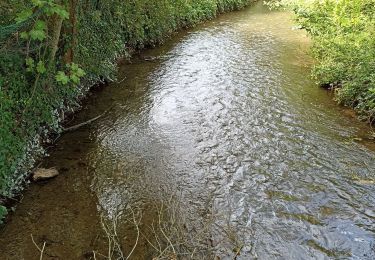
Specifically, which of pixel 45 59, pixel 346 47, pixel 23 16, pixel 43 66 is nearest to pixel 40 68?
pixel 43 66

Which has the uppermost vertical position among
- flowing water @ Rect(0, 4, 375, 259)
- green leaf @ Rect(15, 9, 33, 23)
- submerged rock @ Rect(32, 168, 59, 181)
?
green leaf @ Rect(15, 9, 33, 23)

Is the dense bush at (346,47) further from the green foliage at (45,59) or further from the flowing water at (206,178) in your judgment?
the green foliage at (45,59)

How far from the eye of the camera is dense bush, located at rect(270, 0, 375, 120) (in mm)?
8711

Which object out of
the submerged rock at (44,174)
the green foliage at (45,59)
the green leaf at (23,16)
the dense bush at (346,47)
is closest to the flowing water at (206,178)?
the submerged rock at (44,174)

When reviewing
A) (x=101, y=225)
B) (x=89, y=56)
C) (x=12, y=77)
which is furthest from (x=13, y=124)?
(x=89, y=56)

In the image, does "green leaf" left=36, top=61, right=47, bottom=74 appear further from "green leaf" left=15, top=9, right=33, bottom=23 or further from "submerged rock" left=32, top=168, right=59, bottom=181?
"submerged rock" left=32, top=168, right=59, bottom=181

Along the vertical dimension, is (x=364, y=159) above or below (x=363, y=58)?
below

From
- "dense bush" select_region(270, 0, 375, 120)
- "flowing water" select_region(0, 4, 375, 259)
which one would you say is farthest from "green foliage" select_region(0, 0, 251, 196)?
"dense bush" select_region(270, 0, 375, 120)

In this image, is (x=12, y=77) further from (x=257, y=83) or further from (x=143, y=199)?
(x=257, y=83)

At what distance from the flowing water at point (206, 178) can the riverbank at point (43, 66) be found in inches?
20.0

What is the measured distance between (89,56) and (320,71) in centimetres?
644

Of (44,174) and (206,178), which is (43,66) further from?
(206,178)

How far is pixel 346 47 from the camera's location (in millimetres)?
9750

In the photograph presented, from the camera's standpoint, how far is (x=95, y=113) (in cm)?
862
